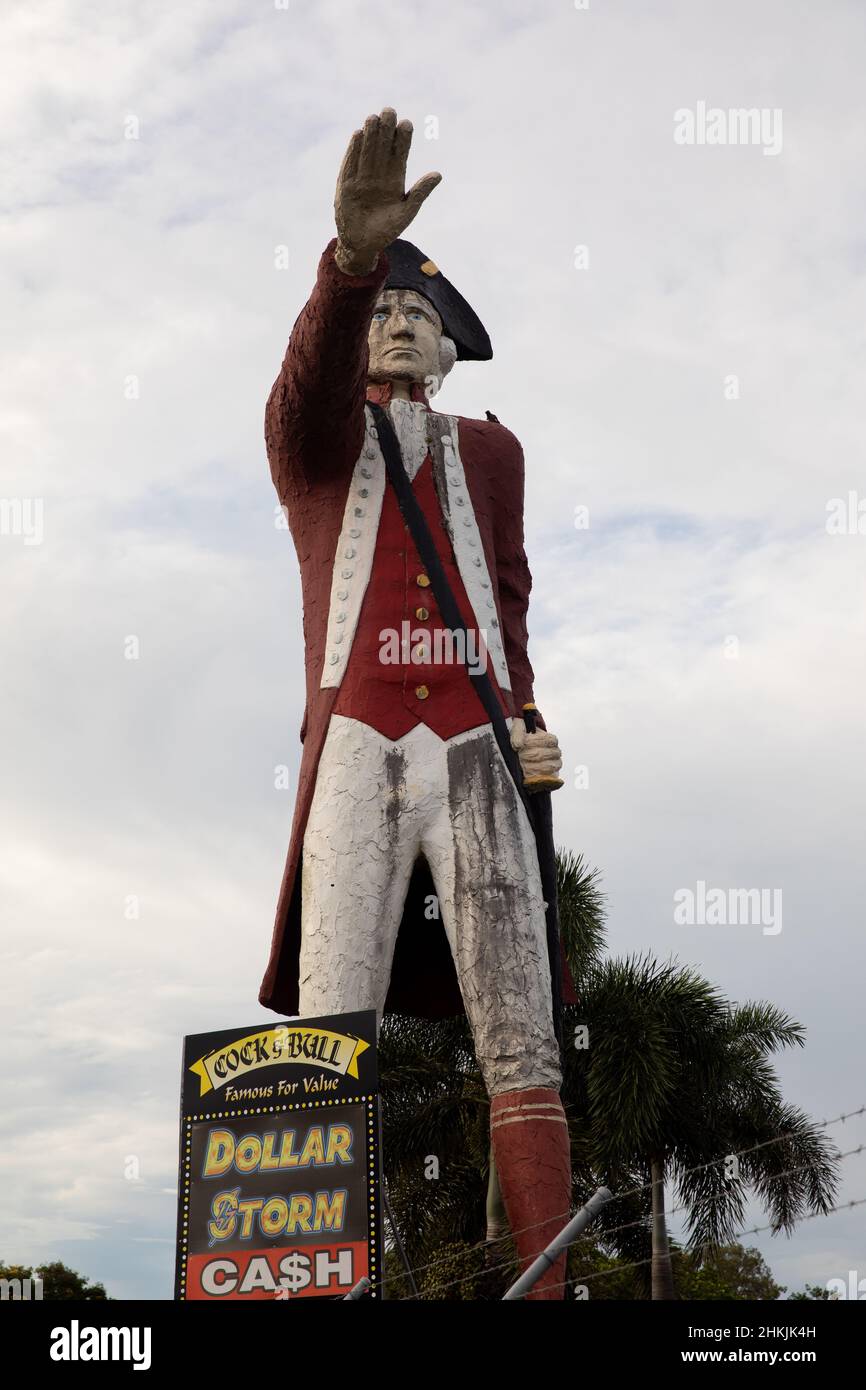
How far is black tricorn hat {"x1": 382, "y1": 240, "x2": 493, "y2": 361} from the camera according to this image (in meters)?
8.40

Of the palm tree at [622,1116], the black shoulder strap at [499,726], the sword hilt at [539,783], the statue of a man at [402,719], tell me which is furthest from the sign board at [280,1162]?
the palm tree at [622,1116]

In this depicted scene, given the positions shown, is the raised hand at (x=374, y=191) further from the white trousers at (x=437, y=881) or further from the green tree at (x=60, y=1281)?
the green tree at (x=60, y=1281)

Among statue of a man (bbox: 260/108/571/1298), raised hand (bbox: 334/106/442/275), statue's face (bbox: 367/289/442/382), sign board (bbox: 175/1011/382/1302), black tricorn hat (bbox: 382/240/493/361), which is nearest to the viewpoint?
sign board (bbox: 175/1011/382/1302)

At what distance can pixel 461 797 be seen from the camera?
725cm

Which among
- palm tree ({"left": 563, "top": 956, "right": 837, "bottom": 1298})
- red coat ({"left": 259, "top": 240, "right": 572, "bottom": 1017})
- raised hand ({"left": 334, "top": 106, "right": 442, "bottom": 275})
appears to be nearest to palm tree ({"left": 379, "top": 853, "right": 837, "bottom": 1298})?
palm tree ({"left": 563, "top": 956, "right": 837, "bottom": 1298})

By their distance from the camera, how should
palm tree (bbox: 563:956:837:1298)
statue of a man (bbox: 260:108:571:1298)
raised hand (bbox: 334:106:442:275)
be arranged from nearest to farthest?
raised hand (bbox: 334:106:442:275) < statue of a man (bbox: 260:108:571:1298) < palm tree (bbox: 563:956:837:1298)

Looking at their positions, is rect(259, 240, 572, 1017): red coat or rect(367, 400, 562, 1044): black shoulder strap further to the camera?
rect(367, 400, 562, 1044): black shoulder strap

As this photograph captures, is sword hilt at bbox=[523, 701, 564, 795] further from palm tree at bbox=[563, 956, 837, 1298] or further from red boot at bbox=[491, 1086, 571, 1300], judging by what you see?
palm tree at bbox=[563, 956, 837, 1298]

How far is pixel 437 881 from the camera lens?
722cm

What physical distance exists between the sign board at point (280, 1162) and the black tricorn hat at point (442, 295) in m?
3.89

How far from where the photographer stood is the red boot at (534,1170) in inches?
255
